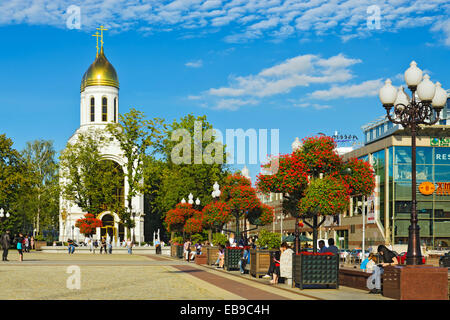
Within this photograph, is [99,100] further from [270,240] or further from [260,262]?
[260,262]

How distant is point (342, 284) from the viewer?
1939cm

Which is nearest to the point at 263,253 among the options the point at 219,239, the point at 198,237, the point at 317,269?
the point at 317,269

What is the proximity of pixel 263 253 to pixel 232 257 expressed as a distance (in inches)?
186

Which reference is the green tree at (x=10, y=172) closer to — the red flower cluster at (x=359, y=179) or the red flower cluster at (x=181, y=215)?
the red flower cluster at (x=181, y=215)

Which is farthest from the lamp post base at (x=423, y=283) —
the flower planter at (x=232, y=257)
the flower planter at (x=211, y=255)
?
the flower planter at (x=211, y=255)

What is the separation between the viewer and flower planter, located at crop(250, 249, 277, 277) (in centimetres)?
2267

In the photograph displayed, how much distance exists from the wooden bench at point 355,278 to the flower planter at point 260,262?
3.72 metres

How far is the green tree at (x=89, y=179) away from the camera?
67.2 meters

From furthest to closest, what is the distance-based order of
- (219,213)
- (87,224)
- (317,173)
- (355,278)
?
(87,224), (219,213), (317,173), (355,278)

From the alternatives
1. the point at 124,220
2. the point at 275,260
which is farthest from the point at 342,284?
the point at 124,220

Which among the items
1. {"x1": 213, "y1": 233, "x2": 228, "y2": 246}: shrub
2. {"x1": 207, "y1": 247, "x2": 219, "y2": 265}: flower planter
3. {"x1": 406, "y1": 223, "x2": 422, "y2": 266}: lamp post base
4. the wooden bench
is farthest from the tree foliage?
{"x1": 213, "y1": 233, "x2": 228, "y2": 246}: shrub

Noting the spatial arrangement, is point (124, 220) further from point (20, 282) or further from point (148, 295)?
point (148, 295)

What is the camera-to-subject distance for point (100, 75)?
80312 millimetres
